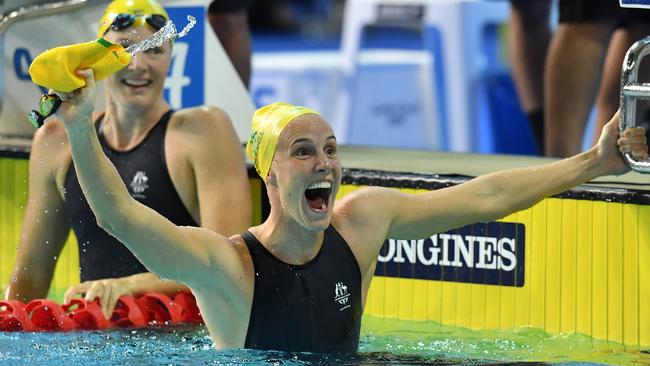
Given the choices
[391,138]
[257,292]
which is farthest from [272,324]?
[391,138]

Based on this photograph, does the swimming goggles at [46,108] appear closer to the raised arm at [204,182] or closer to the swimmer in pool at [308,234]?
the swimmer in pool at [308,234]

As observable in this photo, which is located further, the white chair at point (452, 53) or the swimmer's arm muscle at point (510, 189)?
the white chair at point (452, 53)

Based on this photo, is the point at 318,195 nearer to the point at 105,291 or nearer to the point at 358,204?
the point at 358,204

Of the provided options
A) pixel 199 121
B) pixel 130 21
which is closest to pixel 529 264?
pixel 199 121

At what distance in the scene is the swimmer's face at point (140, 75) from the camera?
15.5ft

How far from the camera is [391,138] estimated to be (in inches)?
338

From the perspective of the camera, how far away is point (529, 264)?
4645 mm

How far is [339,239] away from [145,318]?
32.9 inches

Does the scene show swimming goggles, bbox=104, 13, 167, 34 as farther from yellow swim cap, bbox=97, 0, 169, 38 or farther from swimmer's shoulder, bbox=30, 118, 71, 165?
swimmer's shoulder, bbox=30, 118, 71, 165

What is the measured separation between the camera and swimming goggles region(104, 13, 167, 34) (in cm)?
476

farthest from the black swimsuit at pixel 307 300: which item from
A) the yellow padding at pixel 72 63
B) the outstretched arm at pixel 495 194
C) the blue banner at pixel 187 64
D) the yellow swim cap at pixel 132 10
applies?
the blue banner at pixel 187 64

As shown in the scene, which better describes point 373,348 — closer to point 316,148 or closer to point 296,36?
point 316,148

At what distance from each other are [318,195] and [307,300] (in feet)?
0.94

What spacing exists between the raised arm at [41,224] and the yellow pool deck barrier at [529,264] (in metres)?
0.67
